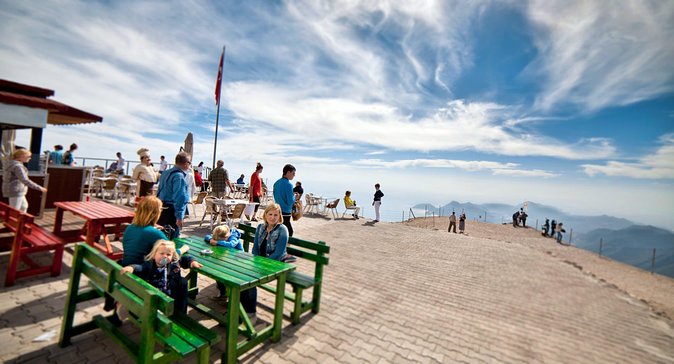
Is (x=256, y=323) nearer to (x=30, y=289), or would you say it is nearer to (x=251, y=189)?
(x=30, y=289)

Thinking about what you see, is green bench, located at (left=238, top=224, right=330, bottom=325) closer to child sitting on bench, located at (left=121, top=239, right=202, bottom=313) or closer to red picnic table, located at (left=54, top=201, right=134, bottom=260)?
child sitting on bench, located at (left=121, top=239, right=202, bottom=313)

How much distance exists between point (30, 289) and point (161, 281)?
2.76 meters

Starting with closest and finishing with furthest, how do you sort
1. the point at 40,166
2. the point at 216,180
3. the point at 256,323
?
1. the point at 256,323
2. the point at 40,166
3. the point at 216,180

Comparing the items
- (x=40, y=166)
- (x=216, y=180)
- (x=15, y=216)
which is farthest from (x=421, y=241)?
(x=40, y=166)

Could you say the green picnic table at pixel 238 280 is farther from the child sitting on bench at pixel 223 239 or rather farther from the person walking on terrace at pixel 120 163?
the person walking on terrace at pixel 120 163

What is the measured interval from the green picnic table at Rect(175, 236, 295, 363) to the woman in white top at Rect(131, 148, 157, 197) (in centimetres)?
339

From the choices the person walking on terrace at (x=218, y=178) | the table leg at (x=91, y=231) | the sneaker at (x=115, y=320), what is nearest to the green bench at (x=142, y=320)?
the sneaker at (x=115, y=320)

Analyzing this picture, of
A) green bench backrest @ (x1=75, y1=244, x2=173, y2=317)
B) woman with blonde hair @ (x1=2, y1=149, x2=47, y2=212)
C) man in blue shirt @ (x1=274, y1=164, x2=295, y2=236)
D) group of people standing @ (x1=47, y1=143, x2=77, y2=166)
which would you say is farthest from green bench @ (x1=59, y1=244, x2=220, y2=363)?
group of people standing @ (x1=47, y1=143, x2=77, y2=166)

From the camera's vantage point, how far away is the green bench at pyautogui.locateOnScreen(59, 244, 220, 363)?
2125mm

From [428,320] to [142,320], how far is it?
13.1 feet

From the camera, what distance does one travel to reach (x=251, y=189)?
898 cm

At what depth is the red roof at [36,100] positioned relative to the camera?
7.44m

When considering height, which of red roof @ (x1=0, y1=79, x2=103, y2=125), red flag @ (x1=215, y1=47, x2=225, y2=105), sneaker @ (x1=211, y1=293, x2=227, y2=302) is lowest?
sneaker @ (x1=211, y1=293, x2=227, y2=302)

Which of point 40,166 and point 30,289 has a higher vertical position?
point 40,166
